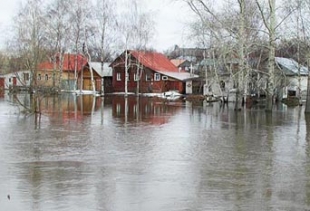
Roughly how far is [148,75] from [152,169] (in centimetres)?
5575

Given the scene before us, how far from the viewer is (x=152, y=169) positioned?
10.2 metres

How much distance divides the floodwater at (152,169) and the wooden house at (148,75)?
147 feet

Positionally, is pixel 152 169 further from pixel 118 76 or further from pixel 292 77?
pixel 118 76

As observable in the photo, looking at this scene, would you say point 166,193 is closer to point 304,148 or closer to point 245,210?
point 245,210

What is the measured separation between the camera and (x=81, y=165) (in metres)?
10.6

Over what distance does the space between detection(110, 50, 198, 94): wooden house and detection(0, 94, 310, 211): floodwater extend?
147 feet

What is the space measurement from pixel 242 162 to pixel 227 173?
1443 mm

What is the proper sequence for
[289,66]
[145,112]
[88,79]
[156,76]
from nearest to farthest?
[145,112], [289,66], [156,76], [88,79]

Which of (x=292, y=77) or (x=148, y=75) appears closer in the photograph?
(x=292, y=77)

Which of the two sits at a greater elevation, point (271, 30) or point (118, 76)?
point (271, 30)

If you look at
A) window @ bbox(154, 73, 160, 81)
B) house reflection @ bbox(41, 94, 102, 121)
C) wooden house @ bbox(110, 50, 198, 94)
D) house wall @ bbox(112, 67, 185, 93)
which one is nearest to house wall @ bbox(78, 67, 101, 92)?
wooden house @ bbox(110, 50, 198, 94)

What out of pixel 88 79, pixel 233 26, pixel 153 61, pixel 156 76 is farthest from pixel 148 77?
pixel 233 26

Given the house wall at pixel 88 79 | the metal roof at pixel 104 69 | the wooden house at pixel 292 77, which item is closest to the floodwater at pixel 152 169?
the wooden house at pixel 292 77

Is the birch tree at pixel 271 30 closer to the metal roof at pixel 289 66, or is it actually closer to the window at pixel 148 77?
the metal roof at pixel 289 66
